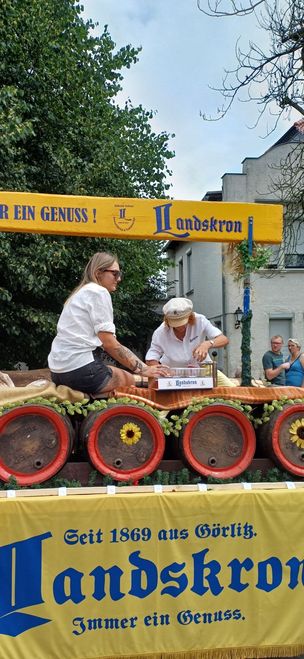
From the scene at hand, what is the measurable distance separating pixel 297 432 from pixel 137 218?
4.47ft

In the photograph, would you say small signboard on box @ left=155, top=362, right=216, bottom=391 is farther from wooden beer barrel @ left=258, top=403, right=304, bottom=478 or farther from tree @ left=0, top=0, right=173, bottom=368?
tree @ left=0, top=0, right=173, bottom=368

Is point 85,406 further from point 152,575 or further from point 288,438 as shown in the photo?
point 288,438

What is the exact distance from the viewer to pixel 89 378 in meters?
2.74

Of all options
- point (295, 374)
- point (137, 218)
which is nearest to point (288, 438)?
point (137, 218)

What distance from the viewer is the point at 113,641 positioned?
2.30m

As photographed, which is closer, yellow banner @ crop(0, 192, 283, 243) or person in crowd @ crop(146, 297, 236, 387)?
yellow banner @ crop(0, 192, 283, 243)

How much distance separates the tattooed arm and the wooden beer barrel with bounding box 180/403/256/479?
294 millimetres

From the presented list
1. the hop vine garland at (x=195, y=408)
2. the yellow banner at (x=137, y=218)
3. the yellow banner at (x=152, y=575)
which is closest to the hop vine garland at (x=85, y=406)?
the hop vine garland at (x=195, y=408)

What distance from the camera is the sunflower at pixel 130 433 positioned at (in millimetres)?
2604

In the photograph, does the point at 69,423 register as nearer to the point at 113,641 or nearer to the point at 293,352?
the point at 113,641

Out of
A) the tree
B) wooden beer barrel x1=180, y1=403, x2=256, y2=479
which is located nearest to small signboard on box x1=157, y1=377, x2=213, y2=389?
wooden beer barrel x1=180, y1=403, x2=256, y2=479

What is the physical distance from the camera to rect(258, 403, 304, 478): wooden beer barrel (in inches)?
106

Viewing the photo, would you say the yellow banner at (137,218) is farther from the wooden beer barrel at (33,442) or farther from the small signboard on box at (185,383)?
the wooden beer barrel at (33,442)

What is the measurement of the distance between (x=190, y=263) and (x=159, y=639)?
1502cm
